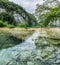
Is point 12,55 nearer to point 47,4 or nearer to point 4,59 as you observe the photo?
point 4,59

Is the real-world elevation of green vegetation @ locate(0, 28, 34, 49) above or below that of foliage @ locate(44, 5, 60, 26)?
below

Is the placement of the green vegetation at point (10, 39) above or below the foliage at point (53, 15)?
below

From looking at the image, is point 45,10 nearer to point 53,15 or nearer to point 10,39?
point 53,15

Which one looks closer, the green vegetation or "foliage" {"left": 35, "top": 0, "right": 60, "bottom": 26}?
the green vegetation

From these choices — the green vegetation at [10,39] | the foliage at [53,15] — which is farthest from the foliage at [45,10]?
the green vegetation at [10,39]

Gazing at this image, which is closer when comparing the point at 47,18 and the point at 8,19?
the point at 47,18

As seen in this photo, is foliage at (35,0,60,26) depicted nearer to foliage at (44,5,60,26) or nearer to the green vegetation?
foliage at (44,5,60,26)

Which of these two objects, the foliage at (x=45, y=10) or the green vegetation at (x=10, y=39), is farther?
the foliage at (x=45, y=10)

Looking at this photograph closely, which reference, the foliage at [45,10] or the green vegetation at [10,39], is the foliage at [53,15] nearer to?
the foliage at [45,10]

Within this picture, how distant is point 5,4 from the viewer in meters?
43.7

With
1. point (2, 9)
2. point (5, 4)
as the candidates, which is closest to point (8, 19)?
point (2, 9)

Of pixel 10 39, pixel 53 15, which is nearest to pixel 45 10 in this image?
pixel 53 15

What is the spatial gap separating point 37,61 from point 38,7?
25.9 m

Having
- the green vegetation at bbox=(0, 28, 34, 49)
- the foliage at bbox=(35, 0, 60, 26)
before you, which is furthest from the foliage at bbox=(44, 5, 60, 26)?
the green vegetation at bbox=(0, 28, 34, 49)
